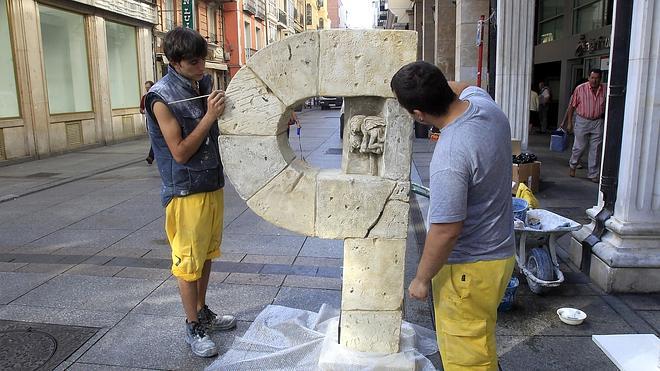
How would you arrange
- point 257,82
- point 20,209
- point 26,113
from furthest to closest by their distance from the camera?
point 26,113 → point 20,209 → point 257,82

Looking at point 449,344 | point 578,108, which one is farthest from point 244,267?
point 578,108

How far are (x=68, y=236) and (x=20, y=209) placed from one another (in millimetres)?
1828

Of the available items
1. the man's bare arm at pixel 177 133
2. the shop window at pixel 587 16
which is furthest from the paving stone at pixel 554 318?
the shop window at pixel 587 16

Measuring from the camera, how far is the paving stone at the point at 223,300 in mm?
3645

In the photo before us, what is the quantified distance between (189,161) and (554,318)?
2.59 metres

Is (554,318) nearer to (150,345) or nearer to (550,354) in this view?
(550,354)

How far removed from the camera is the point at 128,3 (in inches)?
627

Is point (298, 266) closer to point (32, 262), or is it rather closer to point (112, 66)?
point (32, 262)

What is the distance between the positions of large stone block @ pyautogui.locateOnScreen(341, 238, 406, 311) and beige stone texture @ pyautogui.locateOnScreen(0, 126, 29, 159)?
1094 centimetres

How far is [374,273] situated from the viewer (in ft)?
9.04

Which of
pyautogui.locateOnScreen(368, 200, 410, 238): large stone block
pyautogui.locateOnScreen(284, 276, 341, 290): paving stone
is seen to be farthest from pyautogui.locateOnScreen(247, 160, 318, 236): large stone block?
pyautogui.locateOnScreen(284, 276, 341, 290): paving stone

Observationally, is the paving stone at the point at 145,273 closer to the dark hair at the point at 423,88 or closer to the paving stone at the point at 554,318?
the paving stone at the point at 554,318

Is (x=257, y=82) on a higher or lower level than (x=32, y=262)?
higher

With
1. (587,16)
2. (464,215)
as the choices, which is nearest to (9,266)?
(464,215)
